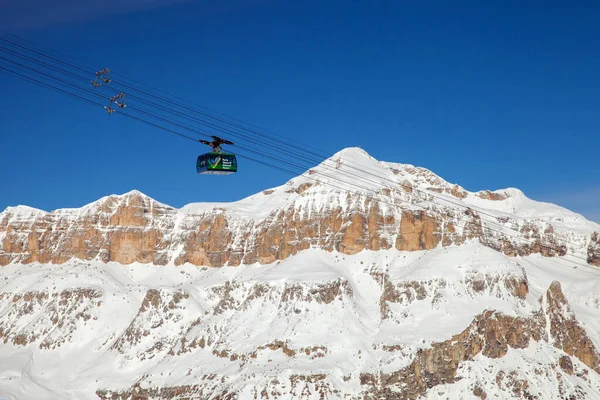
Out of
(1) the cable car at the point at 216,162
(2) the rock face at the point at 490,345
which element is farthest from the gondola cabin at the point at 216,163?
(2) the rock face at the point at 490,345

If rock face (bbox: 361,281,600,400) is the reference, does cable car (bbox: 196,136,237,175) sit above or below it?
above

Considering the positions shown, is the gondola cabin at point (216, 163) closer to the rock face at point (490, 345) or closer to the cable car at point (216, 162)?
the cable car at point (216, 162)

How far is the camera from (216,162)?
108875 mm

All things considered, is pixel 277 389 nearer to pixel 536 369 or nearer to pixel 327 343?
pixel 327 343

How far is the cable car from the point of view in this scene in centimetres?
10875

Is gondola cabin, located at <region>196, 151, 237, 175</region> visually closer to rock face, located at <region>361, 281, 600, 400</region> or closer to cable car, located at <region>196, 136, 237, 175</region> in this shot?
cable car, located at <region>196, 136, 237, 175</region>

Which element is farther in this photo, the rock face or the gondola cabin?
the rock face

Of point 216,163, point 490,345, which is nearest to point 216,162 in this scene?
point 216,163

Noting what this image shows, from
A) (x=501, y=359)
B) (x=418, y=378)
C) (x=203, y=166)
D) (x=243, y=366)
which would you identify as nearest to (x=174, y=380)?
(x=243, y=366)

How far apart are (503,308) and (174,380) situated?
64823 mm

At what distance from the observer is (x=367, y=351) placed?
7653 inches

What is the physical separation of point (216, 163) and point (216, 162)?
0.35ft

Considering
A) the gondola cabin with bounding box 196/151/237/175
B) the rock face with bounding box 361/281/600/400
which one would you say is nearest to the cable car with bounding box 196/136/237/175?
the gondola cabin with bounding box 196/151/237/175

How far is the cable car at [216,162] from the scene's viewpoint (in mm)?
108750
